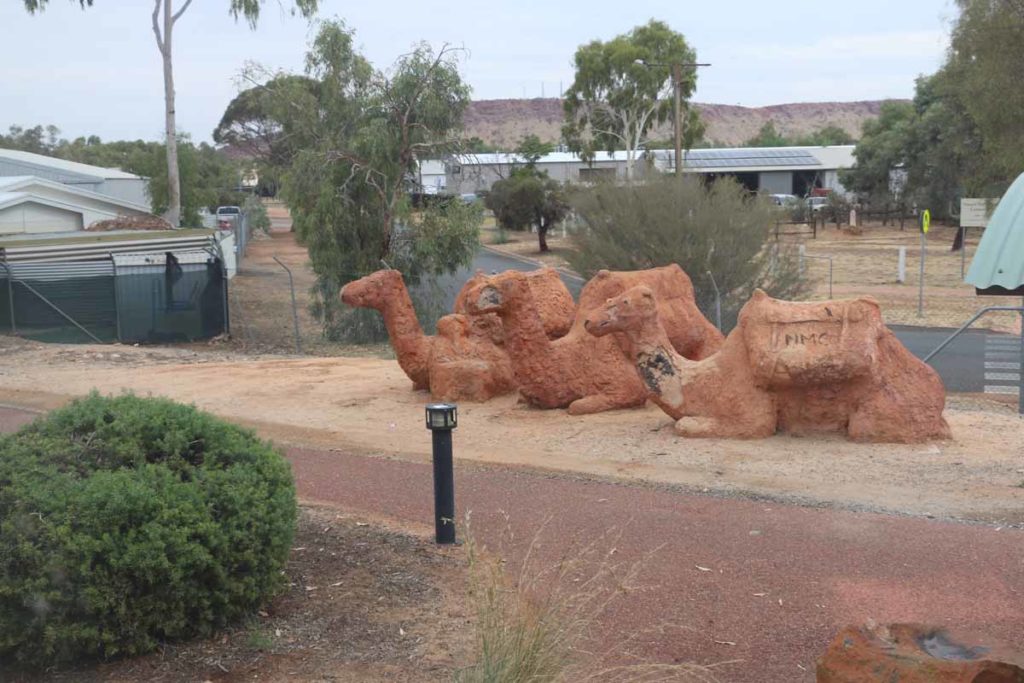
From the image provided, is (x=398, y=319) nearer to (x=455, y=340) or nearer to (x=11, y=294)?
(x=455, y=340)

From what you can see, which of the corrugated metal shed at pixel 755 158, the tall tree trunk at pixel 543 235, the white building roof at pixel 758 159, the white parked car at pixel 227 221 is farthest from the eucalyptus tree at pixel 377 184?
the corrugated metal shed at pixel 755 158

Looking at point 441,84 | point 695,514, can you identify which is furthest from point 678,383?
point 441,84

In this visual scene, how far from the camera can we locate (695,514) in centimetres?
867

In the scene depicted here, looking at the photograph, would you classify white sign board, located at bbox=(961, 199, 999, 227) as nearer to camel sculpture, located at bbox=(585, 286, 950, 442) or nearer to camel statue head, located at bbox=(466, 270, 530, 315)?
camel sculpture, located at bbox=(585, 286, 950, 442)

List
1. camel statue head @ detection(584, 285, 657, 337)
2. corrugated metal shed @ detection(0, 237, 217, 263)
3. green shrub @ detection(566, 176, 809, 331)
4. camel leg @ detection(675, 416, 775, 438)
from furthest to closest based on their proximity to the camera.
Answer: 1. corrugated metal shed @ detection(0, 237, 217, 263)
2. green shrub @ detection(566, 176, 809, 331)
3. camel statue head @ detection(584, 285, 657, 337)
4. camel leg @ detection(675, 416, 775, 438)

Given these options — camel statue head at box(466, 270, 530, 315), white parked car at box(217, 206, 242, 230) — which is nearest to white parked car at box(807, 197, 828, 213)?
white parked car at box(217, 206, 242, 230)

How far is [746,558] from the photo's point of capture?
24.5 ft

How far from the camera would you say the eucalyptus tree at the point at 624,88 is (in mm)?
68625

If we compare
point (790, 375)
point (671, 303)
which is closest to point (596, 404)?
point (671, 303)

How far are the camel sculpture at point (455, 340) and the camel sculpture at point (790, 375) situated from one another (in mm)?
2612

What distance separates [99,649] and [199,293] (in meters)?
18.8

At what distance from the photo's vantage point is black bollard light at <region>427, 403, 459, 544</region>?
A: 760cm

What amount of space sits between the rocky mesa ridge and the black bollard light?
149597mm

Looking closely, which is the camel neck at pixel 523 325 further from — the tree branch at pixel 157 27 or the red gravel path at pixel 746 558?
the tree branch at pixel 157 27
